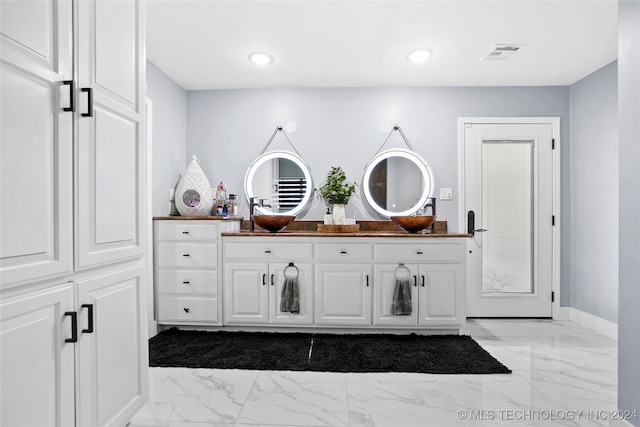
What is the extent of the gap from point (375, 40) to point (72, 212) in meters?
2.39

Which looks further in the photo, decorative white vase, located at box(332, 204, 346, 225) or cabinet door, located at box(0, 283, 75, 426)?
decorative white vase, located at box(332, 204, 346, 225)

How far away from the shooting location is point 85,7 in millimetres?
1231

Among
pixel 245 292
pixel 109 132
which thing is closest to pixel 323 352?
pixel 245 292

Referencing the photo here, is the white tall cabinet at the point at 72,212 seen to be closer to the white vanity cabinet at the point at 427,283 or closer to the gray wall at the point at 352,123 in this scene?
the white vanity cabinet at the point at 427,283

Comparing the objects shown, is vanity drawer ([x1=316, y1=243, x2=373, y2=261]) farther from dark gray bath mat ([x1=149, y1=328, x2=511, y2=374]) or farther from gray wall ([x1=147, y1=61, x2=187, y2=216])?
gray wall ([x1=147, y1=61, x2=187, y2=216])

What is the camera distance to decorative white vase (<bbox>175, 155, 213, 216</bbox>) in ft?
11.5

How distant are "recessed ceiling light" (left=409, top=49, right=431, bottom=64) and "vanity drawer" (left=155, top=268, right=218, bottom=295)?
2439mm

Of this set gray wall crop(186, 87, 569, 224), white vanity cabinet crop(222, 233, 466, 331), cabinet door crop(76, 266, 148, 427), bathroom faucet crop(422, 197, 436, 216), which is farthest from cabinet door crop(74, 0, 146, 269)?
bathroom faucet crop(422, 197, 436, 216)

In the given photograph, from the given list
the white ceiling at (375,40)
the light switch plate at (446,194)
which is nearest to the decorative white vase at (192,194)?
the white ceiling at (375,40)

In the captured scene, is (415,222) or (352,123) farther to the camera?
(352,123)

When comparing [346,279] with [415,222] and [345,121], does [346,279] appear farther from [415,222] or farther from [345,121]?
[345,121]

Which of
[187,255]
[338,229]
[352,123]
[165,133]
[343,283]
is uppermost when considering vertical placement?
[352,123]

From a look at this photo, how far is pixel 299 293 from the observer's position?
3182 mm

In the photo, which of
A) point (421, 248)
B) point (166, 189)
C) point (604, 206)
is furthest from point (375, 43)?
point (604, 206)
